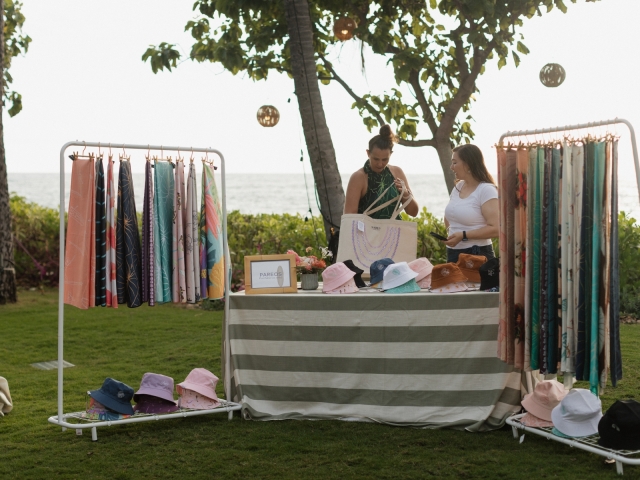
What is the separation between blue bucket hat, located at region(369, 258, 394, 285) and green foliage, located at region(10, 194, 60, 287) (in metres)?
7.17

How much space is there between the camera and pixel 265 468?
3.46 metres

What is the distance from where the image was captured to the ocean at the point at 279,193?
41.1 meters

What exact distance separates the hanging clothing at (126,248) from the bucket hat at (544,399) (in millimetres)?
1953

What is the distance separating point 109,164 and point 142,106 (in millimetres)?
19685

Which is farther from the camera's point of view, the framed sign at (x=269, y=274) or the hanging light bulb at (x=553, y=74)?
the hanging light bulb at (x=553, y=74)

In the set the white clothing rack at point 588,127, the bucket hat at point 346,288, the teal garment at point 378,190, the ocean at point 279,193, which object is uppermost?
the ocean at point 279,193

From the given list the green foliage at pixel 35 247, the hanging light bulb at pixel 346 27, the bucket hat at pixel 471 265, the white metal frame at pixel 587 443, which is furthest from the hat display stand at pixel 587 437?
the green foliage at pixel 35 247

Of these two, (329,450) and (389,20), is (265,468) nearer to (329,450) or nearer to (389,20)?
(329,450)

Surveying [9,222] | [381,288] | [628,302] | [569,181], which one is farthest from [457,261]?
[9,222]

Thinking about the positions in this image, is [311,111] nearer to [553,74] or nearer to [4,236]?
[553,74]

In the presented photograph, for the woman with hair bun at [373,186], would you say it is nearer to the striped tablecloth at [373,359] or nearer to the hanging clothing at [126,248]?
the striped tablecloth at [373,359]

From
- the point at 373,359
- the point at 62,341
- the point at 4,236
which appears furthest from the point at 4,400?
the point at 4,236

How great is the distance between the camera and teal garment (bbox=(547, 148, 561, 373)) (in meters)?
3.40

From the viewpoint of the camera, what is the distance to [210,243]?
4.28m
